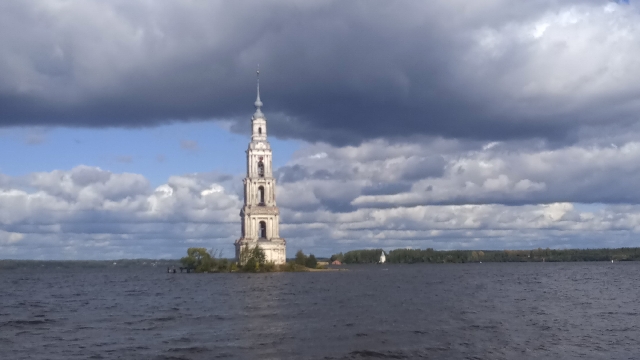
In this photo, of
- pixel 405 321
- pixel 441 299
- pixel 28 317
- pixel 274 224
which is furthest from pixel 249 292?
pixel 274 224

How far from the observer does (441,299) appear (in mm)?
75375

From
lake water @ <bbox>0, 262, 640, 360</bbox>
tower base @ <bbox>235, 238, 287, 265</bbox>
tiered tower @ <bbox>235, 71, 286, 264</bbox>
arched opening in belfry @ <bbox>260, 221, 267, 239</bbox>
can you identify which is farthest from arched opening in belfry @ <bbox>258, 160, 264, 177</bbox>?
lake water @ <bbox>0, 262, 640, 360</bbox>

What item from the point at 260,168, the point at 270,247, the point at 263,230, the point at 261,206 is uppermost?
the point at 260,168

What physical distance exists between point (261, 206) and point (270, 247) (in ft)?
27.0

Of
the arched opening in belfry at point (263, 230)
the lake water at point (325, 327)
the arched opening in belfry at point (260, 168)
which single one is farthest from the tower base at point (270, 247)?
the lake water at point (325, 327)

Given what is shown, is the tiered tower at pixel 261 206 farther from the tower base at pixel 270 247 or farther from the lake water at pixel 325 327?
the lake water at pixel 325 327

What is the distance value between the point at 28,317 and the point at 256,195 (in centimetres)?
8446

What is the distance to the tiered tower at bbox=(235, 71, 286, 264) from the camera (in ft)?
463

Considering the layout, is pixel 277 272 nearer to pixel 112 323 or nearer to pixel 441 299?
pixel 441 299

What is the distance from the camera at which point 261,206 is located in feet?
470

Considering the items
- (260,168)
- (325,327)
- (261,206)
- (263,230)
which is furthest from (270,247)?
(325,327)

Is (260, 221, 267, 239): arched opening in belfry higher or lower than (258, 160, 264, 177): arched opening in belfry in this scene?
lower

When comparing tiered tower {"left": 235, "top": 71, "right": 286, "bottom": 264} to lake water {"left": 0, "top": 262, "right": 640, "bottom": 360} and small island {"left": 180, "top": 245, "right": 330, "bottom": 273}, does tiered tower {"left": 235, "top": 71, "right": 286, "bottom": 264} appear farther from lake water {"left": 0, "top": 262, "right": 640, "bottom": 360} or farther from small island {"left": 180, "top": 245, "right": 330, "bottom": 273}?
lake water {"left": 0, "top": 262, "right": 640, "bottom": 360}

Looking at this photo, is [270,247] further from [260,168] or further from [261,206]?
[260,168]
